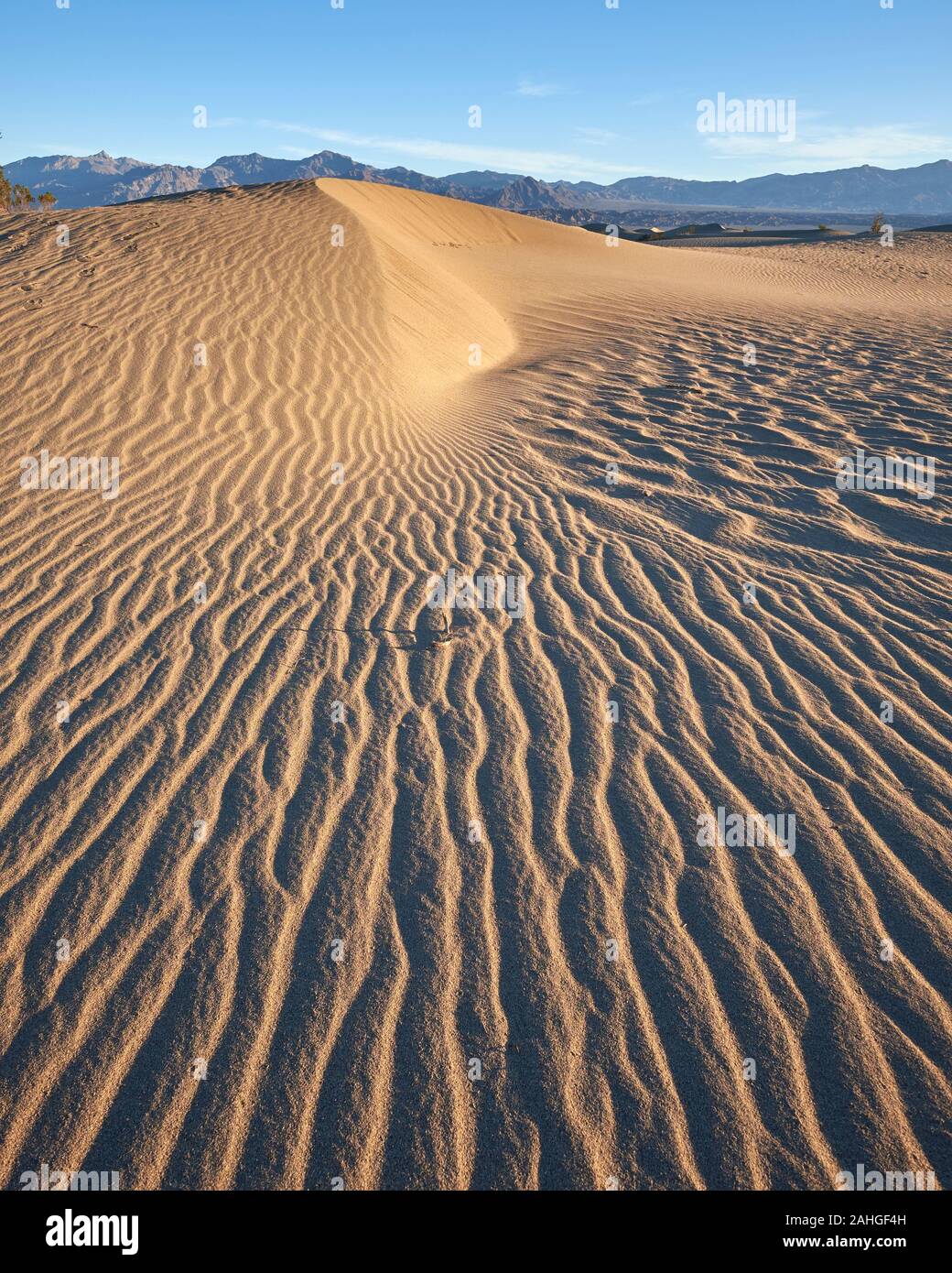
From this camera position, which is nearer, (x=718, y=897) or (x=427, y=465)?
(x=718, y=897)

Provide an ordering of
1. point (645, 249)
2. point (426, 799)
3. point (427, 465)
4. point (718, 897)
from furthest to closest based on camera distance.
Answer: point (645, 249) < point (427, 465) < point (426, 799) < point (718, 897)

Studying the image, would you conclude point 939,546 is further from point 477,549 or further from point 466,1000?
point 466,1000

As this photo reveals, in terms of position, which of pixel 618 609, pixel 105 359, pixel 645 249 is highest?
pixel 645 249
